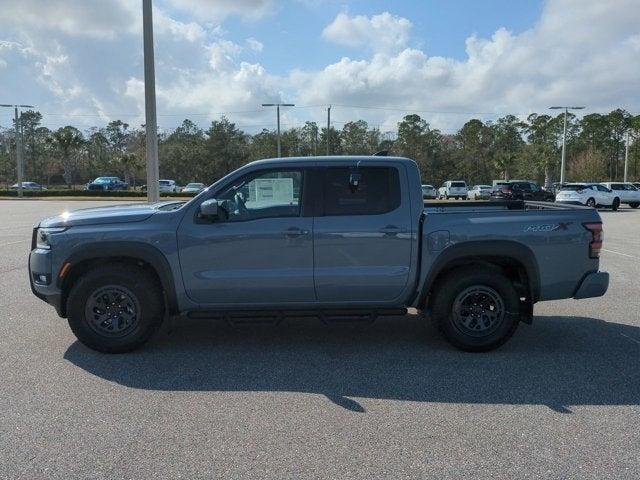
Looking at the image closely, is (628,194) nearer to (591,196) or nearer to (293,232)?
(591,196)

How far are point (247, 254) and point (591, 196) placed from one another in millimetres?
31617

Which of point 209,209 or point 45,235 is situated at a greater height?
point 209,209

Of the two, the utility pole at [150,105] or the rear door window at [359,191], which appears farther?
the utility pole at [150,105]

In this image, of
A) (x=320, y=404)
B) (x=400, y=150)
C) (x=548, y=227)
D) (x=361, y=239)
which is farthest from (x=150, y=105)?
(x=400, y=150)

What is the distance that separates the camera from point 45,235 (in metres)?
5.46

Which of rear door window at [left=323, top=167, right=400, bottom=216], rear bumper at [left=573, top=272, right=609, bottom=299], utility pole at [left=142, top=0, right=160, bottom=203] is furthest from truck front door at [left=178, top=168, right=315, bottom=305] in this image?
utility pole at [left=142, top=0, right=160, bottom=203]

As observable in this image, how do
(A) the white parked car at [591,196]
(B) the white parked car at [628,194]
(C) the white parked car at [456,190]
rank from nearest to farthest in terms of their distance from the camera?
(A) the white parked car at [591,196], (B) the white parked car at [628,194], (C) the white parked car at [456,190]

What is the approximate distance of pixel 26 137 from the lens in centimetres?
9538

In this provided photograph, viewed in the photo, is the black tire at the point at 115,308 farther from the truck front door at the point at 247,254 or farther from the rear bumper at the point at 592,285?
the rear bumper at the point at 592,285

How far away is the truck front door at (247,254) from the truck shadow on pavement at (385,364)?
62 cm

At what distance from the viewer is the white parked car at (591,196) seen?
106ft

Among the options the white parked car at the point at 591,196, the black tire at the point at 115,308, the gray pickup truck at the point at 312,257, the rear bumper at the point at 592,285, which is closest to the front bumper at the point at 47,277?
the gray pickup truck at the point at 312,257

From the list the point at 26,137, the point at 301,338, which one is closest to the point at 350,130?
the point at 26,137

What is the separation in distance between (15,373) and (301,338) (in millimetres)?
2695
